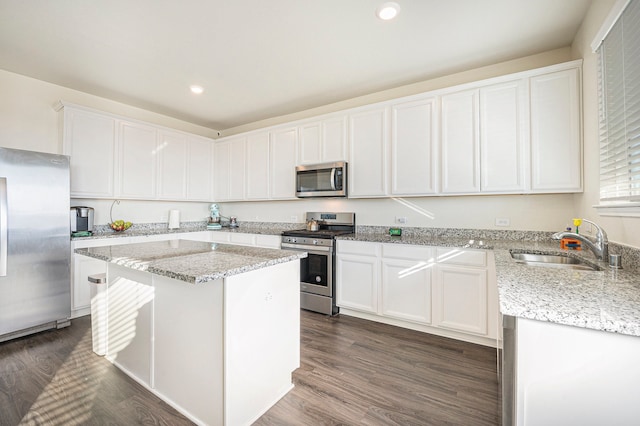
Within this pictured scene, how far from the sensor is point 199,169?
4.68 meters

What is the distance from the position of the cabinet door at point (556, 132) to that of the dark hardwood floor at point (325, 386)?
5.30 ft

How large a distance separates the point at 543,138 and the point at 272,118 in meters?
3.64

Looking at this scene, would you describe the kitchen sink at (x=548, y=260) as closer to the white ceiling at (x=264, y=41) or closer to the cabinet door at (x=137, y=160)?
the white ceiling at (x=264, y=41)

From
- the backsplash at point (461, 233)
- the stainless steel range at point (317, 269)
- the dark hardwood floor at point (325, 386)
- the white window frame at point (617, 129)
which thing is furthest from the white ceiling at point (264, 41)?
the dark hardwood floor at point (325, 386)

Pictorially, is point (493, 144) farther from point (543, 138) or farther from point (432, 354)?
point (432, 354)

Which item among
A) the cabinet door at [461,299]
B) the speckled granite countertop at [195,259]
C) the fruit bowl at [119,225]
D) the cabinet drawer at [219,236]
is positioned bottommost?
the cabinet door at [461,299]

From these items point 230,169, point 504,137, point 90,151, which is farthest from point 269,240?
point 504,137

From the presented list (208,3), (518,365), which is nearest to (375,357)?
Answer: (518,365)

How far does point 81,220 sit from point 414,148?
13.0ft

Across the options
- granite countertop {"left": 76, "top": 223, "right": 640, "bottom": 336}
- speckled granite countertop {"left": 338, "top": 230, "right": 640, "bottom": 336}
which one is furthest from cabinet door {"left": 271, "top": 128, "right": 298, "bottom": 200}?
speckled granite countertop {"left": 338, "top": 230, "right": 640, "bottom": 336}

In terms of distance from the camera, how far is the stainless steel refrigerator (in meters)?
2.60

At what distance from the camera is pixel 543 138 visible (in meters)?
2.48

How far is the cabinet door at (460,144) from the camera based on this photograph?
109 inches

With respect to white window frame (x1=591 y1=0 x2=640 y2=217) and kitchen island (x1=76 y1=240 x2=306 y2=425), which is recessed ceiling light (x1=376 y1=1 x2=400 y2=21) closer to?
white window frame (x1=591 y1=0 x2=640 y2=217)
